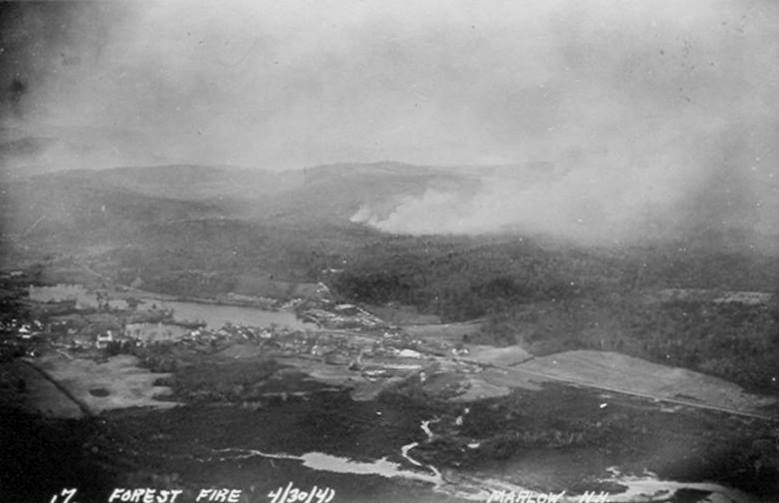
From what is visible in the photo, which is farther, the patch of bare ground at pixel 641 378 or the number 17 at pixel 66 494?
the patch of bare ground at pixel 641 378

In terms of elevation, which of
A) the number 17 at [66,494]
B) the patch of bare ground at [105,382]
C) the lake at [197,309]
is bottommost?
the number 17 at [66,494]

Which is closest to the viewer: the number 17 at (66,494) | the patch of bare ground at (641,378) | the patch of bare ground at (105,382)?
the number 17 at (66,494)

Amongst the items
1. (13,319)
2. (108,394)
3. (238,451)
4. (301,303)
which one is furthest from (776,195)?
(13,319)

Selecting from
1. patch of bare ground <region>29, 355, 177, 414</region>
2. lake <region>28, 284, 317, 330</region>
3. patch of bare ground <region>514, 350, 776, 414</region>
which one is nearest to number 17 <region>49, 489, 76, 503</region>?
patch of bare ground <region>29, 355, 177, 414</region>

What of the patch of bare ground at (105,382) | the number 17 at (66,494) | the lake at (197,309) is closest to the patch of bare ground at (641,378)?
the lake at (197,309)

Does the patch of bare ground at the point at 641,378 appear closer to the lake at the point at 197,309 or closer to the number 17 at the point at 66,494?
the lake at the point at 197,309

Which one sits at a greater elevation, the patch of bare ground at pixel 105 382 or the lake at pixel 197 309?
the lake at pixel 197 309

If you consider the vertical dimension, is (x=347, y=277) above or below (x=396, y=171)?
below

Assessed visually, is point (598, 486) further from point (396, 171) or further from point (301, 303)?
point (396, 171)

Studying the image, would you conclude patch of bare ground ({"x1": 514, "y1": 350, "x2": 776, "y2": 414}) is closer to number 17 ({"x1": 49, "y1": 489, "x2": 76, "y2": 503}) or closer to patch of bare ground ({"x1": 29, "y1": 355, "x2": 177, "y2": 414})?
patch of bare ground ({"x1": 29, "y1": 355, "x2": 177, "y2": 414})

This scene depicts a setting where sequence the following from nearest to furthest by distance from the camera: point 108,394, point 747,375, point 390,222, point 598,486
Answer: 1. point 598,486
2. point 108,394
3. point 747,375
4. point 390,222

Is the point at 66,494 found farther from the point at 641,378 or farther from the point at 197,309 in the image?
the point at 641,378
